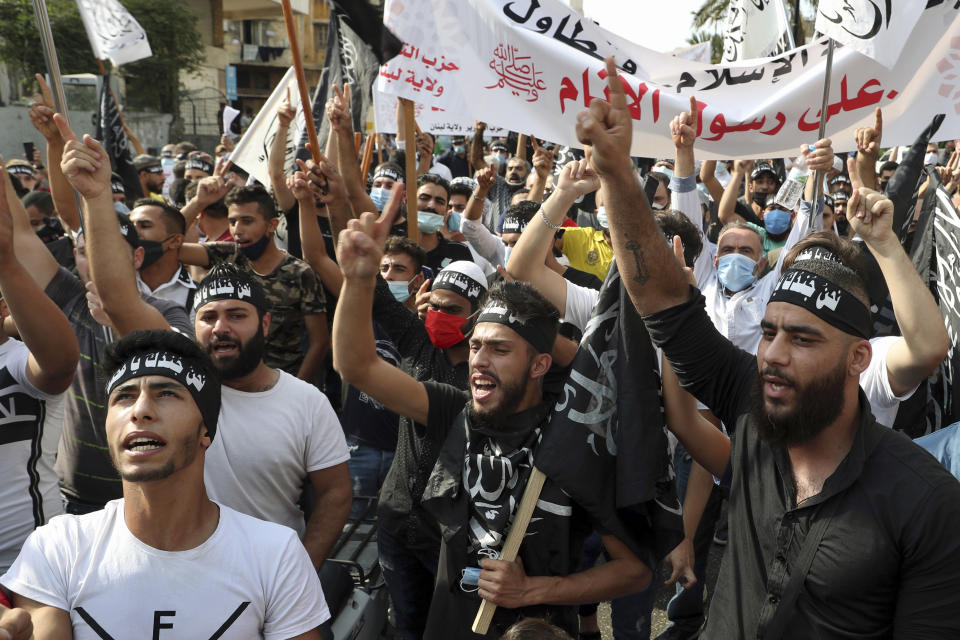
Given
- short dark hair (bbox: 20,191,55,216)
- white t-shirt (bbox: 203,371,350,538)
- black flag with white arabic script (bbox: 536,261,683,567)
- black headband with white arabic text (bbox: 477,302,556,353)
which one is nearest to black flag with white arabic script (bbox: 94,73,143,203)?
short dark hair (bbox: 20,191,55,216)

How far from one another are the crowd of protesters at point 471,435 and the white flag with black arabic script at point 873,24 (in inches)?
15.6

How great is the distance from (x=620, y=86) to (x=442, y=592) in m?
1.73

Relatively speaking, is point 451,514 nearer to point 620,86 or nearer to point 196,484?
point 196,484

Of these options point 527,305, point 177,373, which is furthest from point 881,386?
point 177,373

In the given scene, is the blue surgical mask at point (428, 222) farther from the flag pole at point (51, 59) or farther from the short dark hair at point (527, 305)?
the short dark hair at point (527, 305)

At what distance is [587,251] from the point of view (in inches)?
239

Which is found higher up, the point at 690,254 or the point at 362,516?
the point at 690,254

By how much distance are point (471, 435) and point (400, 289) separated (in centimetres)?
204

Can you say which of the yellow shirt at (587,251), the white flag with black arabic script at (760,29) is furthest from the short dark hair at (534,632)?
the white flag with black arabic script at (760,29)

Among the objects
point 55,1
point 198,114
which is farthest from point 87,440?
point 198,114

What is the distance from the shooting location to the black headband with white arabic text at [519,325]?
10.0ft

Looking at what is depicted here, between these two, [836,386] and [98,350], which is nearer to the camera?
[836,386]

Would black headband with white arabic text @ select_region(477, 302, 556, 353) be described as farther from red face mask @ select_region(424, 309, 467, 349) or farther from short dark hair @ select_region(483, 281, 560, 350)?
red face mask @ select_region(424, 309, 467, 349)

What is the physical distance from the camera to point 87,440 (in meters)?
3.57
